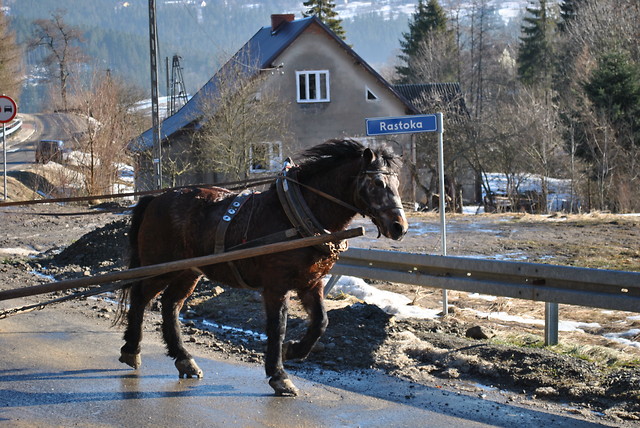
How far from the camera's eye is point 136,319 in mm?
7613

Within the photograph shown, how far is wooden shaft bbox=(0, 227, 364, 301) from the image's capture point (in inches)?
253

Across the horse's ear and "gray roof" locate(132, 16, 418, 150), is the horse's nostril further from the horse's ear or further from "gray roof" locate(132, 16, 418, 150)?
"gray roof" locate(132, 16, 418, 150)

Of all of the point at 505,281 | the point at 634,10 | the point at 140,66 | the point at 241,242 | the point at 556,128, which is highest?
the point at 140,66

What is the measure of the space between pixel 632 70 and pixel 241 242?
25.2m

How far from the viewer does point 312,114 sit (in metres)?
39.7

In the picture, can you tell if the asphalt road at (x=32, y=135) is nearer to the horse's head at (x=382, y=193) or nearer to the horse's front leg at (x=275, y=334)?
the horse's front leg at (x=275, y=334)

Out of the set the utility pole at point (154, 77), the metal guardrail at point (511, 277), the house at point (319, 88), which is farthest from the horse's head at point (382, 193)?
the house at point (319, 88)

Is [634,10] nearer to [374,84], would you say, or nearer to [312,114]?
[374,84]

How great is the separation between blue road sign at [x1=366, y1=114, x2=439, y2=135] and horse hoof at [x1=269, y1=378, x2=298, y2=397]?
3.96m

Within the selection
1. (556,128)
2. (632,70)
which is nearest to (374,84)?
(556,128)

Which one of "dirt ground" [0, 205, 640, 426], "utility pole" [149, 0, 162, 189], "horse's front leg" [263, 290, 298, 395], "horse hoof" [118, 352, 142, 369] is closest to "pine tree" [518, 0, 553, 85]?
"utility pole" [149, 0, 162, 189]

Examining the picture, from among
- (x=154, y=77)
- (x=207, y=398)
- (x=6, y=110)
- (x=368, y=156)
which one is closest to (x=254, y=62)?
(x=154, y=77)

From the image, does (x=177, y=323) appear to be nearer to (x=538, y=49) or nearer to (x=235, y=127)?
(x=235, y=127)

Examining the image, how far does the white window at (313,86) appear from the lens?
39.6 m
